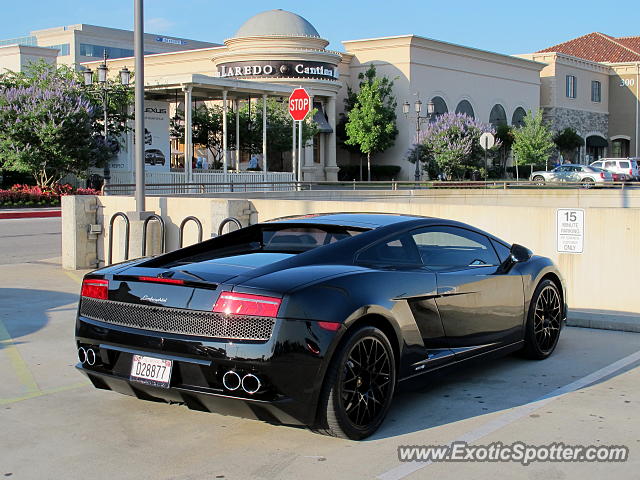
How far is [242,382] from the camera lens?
16.1ft

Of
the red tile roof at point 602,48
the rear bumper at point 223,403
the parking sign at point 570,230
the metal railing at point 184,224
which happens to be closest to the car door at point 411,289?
the rear bumper at point 223,403

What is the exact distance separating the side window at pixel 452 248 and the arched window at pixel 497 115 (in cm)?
5999

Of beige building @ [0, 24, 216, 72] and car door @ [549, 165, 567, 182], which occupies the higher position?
beige building @ [0, 24, 216, 72]

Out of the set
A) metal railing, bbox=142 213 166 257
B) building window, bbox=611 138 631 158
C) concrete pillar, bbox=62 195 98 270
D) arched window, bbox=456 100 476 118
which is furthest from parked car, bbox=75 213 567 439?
building window, bbox=611 138 631 158

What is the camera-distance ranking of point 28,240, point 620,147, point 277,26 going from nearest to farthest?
1. point 28,240
2. point 277,26
3. point 620,147

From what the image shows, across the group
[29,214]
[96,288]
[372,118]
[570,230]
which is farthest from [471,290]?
[372,118]

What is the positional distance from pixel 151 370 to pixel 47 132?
104 ft

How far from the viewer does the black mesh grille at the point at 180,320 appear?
4.95 meters

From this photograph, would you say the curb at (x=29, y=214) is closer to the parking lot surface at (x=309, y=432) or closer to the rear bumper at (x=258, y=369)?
the parking lot surface at (x=309, y=432)

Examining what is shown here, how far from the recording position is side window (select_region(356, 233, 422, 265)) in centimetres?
592

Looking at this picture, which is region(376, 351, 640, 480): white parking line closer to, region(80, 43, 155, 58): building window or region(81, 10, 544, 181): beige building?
region(81, 10, 544, 181): beige building

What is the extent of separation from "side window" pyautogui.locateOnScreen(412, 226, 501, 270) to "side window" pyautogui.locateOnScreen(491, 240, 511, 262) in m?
0.06

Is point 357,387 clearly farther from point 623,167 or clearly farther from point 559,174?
point 623,167

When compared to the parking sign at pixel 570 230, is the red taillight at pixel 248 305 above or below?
below
